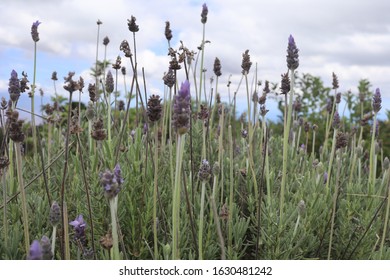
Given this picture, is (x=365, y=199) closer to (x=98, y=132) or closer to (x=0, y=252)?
(x=98, y=132)

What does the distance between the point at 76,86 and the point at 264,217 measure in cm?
73

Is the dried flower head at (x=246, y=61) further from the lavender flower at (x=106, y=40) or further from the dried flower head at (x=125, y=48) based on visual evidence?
the lavender flower at (x=106, y=40)

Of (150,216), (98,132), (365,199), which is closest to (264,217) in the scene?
(150,216)

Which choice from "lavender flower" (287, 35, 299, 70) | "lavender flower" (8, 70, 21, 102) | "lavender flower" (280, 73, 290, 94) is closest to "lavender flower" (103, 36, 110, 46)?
"lavender flower" (8, 70, 21, 102)

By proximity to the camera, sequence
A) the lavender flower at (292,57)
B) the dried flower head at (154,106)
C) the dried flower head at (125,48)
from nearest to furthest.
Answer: the dried flower head at (154,106) < the lavender flower at (292,57) < the dried flower head at (125,48)

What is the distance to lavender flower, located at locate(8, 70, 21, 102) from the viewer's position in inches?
53.5

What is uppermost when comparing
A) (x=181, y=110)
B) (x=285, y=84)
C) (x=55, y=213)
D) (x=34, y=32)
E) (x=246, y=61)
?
(x=34, y=32)

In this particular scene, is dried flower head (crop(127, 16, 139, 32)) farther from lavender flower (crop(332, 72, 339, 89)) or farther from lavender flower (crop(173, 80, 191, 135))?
lavender flower (crop(332, 72, 339, 89))

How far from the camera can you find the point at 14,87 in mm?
1362

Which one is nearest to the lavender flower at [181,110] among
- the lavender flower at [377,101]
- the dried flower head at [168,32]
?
the lavender flower at [377,101]

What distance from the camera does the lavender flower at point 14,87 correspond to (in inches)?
53.5

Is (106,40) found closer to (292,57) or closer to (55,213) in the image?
(292,57)

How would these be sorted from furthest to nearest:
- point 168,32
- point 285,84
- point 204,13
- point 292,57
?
point 204,13 → point 168,32 → point 285,84 → point 292,57

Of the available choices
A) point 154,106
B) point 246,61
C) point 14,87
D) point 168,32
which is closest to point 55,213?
point 154,106
